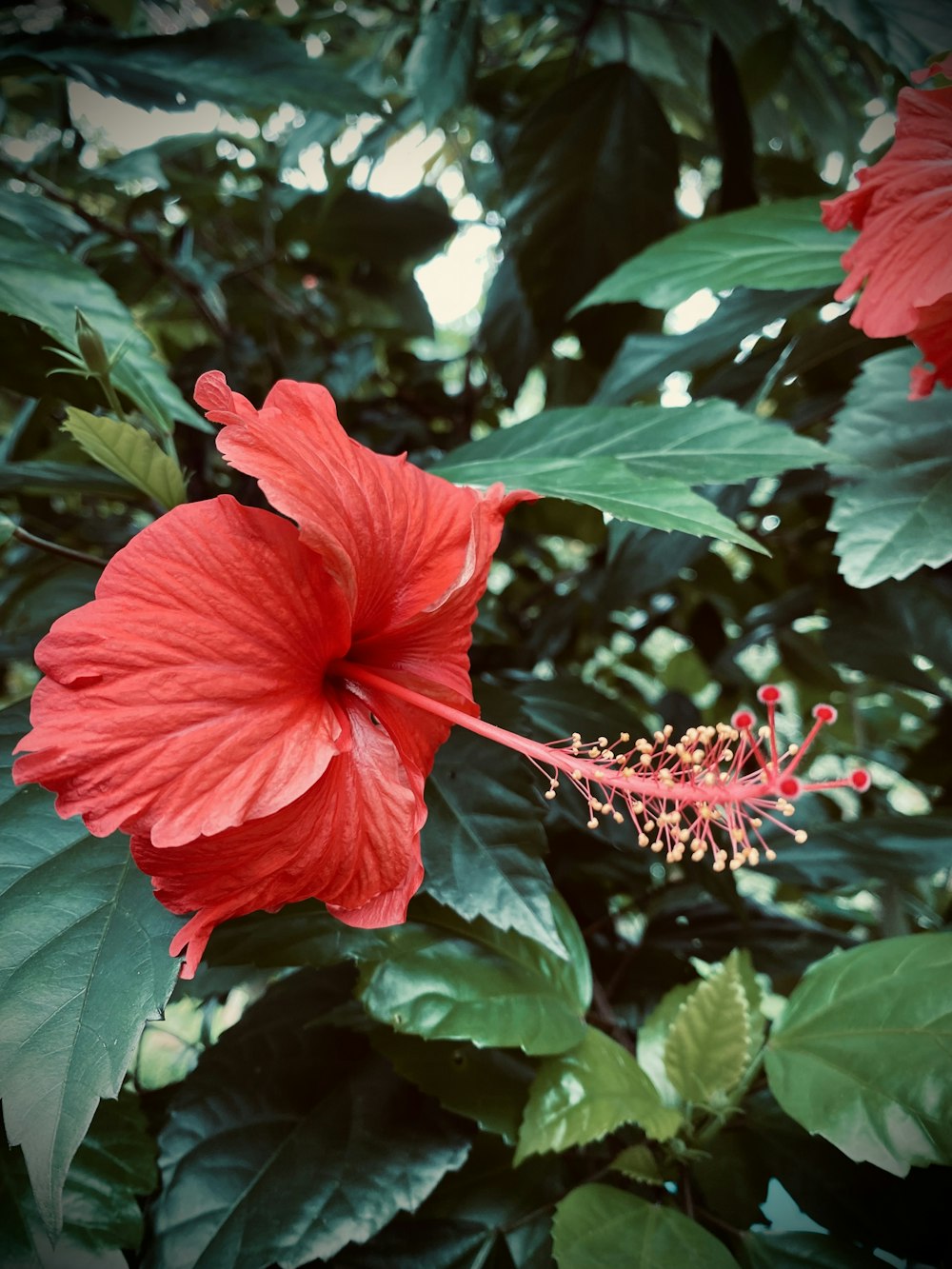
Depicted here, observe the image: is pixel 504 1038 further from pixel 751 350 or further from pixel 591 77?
pixel 591 77

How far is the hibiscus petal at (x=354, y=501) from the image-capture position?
13.4 inches

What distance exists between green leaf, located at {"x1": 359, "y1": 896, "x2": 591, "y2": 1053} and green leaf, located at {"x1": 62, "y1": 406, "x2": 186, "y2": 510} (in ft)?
0.93

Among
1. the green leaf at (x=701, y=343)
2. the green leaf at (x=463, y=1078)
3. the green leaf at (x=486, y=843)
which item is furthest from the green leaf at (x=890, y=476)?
the green leaf at (x=463, y=1078)

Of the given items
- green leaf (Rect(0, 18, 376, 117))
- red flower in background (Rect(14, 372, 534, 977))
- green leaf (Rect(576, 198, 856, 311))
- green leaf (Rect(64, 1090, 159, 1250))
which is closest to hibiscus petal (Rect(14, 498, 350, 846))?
red flower in background (Rect(14, 372, 534, 977))

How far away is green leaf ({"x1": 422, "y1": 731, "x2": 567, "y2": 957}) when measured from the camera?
458mm

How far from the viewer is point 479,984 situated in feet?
1.63

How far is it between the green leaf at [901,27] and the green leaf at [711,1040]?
62 centimetres

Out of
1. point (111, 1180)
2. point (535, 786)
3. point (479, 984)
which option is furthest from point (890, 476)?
point (111, 1180)

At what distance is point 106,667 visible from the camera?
31cm

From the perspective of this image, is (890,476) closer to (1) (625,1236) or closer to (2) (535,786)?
(2) (535,786)

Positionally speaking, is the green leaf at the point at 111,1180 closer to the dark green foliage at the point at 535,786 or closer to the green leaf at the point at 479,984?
the dark green foliage at the point at 535,786

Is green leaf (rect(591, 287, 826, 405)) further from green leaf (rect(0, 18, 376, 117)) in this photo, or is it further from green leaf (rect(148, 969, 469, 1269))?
green leaf (rect(148, 969, 469, 1269))

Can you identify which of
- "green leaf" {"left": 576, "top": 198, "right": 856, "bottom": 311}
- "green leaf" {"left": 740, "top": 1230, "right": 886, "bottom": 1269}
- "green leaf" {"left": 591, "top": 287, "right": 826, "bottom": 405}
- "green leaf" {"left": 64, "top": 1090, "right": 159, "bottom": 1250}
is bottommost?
"green leaf" {"left": 740, "top": 1230, "right": 886, "bottom": 1269}

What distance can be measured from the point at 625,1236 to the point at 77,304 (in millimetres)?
631
